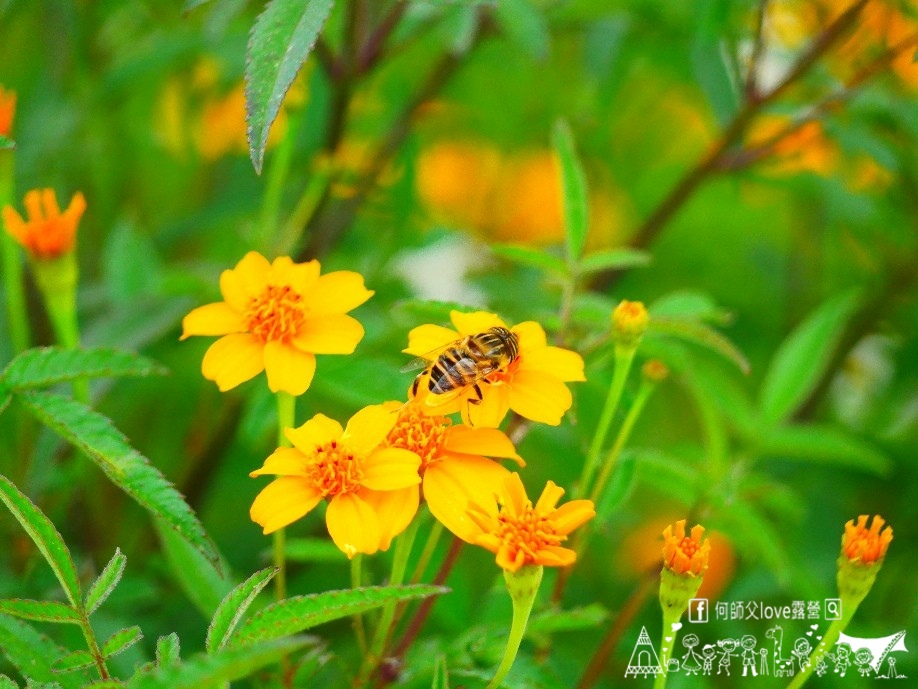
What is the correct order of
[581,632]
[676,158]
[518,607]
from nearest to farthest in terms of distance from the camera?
1. [518,607]
2. [581,632]
3. [676,158]

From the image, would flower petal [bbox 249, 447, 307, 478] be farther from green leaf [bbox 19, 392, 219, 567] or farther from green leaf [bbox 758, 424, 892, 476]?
green leaf [bbox 758, 424, 892, 476]

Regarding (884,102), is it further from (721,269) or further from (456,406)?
(456,406)

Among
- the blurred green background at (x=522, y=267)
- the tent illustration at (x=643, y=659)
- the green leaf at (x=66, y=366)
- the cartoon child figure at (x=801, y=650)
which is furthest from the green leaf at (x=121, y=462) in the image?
the cartoon child figure at (x=801, y=650)

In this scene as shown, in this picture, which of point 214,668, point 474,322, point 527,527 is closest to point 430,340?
point 474,322

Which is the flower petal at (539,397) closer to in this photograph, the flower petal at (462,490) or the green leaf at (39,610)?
the flower petal at (462,490)

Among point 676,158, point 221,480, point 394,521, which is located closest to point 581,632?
point 221,480

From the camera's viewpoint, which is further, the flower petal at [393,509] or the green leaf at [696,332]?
the green leaf at [696,332]
